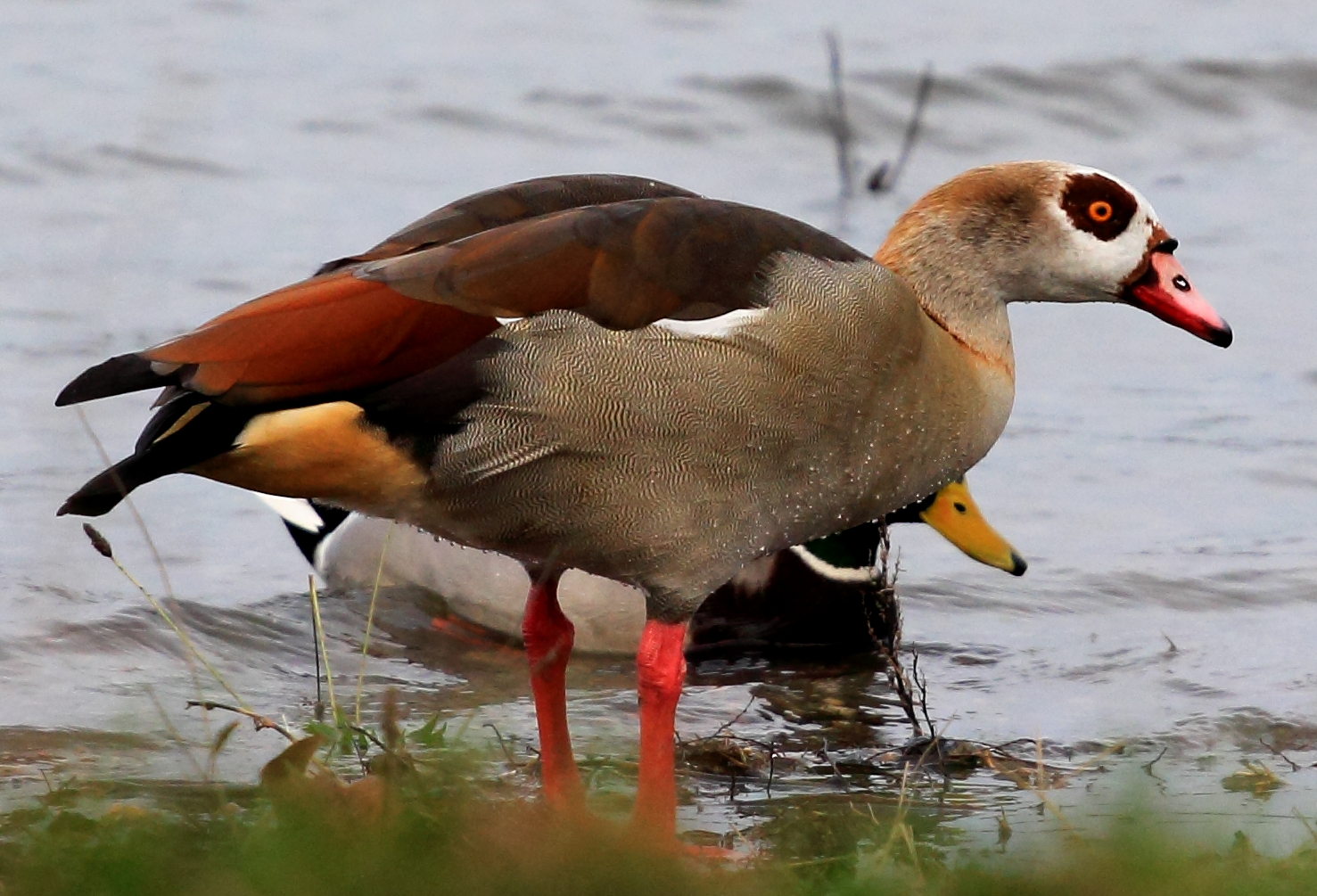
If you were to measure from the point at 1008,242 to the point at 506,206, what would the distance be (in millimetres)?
1237

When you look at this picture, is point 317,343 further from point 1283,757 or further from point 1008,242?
point 1283,757

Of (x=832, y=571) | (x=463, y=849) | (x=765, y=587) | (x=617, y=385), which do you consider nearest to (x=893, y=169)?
(x=832, y=571)

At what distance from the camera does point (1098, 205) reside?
502 centimetres

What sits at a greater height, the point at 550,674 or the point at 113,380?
the point at 113,380

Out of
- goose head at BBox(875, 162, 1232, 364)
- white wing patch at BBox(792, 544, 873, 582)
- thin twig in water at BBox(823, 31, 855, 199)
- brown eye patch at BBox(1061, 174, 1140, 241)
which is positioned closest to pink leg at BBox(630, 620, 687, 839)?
goose head at BBox(875, 162, 1232, 364)

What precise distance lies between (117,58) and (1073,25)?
6912 mm

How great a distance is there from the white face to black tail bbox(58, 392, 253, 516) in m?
2.05

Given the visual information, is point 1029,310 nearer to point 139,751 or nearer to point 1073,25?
point 1073,25

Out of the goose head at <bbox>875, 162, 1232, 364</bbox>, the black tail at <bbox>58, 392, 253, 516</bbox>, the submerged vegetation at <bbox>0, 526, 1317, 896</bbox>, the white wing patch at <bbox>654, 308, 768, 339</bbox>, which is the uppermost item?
the goose head at <bbox>875, 162, 1232, 364</bbox>

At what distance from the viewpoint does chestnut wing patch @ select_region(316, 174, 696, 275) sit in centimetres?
462

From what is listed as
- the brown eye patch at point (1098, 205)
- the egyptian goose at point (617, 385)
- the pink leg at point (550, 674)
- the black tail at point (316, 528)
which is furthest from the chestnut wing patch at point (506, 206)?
the black tail at point (316, 528)

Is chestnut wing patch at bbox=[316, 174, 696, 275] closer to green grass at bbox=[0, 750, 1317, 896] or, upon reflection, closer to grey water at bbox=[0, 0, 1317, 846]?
grey water at bbox=[0, 0, 1317, 846]

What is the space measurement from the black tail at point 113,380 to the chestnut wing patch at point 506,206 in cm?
63

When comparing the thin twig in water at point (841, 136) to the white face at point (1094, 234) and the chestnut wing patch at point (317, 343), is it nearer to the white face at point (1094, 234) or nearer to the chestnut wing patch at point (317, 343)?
the white face at point (1094, 234)
